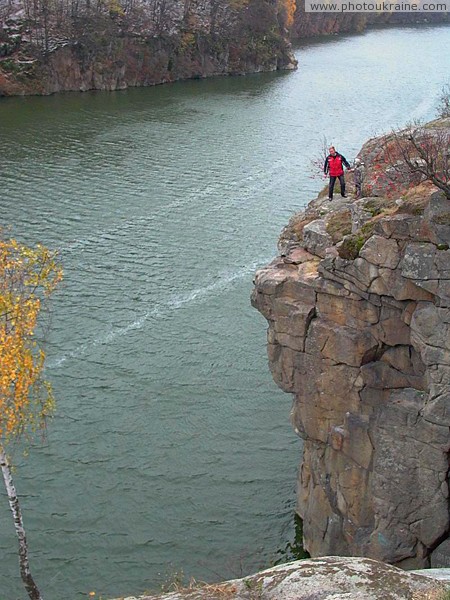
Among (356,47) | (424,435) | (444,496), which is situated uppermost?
(356,47)

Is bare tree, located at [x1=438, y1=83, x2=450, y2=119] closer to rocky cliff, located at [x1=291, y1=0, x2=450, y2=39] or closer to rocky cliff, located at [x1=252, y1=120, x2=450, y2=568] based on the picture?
rocky cliff, located at [x1=252, y1=120, x2=450, y2=568]

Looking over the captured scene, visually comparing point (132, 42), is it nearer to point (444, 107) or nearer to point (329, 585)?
Answer: point (444, 107)

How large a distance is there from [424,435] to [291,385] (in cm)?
478

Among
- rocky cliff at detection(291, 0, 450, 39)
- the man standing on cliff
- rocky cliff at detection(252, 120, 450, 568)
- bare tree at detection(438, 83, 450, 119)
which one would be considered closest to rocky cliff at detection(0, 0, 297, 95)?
rocky cliff at detection(291, 0, 450, 39)

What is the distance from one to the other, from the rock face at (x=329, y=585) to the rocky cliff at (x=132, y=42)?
302 ft

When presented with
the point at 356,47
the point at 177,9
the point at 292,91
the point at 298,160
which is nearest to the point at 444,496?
the point at 298,160

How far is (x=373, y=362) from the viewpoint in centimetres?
Result: 2494

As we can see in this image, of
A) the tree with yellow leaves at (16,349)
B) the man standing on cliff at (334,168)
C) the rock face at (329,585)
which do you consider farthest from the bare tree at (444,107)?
the rock face at (329,585)

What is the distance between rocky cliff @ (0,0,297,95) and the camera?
344ft

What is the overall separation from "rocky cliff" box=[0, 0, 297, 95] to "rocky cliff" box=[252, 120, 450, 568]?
82.9 meters

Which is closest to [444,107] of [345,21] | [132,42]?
[132,42]

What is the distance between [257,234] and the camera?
55.5m

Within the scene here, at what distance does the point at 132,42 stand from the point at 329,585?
105 metres

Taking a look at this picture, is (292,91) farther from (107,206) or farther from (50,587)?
(50,587)
